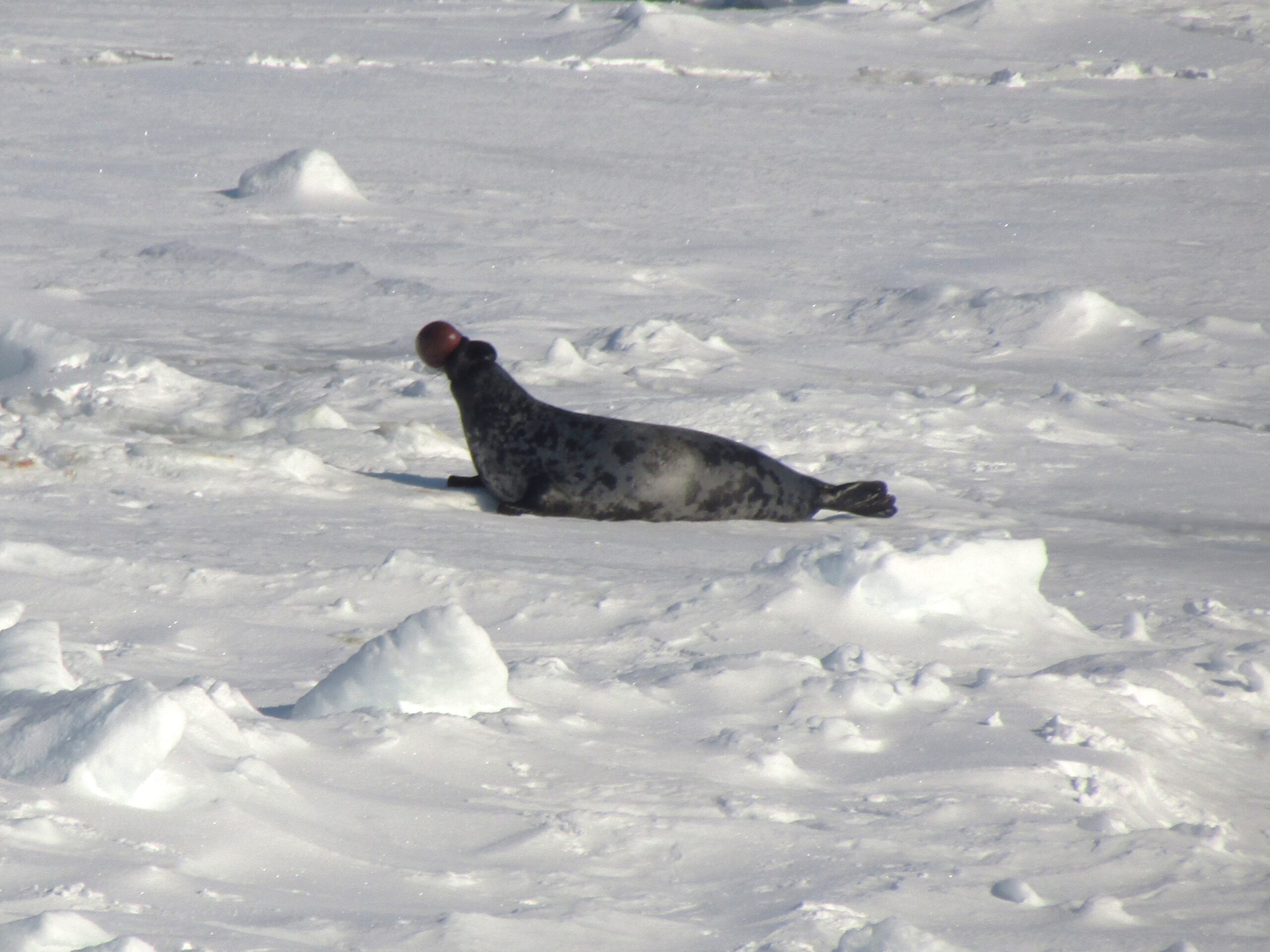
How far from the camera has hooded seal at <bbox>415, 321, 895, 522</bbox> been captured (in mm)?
4465

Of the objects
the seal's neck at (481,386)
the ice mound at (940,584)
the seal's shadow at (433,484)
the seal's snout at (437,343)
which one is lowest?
the seal's shadow at (433,484)

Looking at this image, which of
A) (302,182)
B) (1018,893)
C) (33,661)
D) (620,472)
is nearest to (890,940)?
(1018,893)

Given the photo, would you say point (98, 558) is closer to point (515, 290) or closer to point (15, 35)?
point (515, 290)

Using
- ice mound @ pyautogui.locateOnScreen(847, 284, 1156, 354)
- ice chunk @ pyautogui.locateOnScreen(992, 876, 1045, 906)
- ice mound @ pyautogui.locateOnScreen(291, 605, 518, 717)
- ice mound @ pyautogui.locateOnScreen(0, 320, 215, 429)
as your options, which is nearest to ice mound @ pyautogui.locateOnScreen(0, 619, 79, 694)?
ice mound @ pyautogui.locateOnScreen(291, 605, 518, 717)

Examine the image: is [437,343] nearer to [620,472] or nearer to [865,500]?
[620,472]

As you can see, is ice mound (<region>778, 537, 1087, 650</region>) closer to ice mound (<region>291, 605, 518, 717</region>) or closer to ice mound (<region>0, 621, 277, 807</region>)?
ice mound (<region>291, 605, 518, 717</region>)

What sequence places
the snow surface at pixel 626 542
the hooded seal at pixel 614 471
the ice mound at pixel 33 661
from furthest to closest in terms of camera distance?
1. the hooded seal at pixel 614 471
2. the ice mound at pixel 33 661
3. the snow surface at pixel 626 542

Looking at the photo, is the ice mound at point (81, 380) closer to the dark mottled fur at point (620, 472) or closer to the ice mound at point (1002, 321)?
the dark mottled fur at point (620, 472)

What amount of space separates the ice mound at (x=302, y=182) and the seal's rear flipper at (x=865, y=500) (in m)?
5.22

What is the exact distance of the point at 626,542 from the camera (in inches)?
160

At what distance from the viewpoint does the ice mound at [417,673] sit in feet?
7.80

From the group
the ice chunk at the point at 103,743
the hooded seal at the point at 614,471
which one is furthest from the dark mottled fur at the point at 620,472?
the ice chunk at the point at 103,743

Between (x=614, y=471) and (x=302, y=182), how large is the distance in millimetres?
5092

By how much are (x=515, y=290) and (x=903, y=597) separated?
14.7 feet
